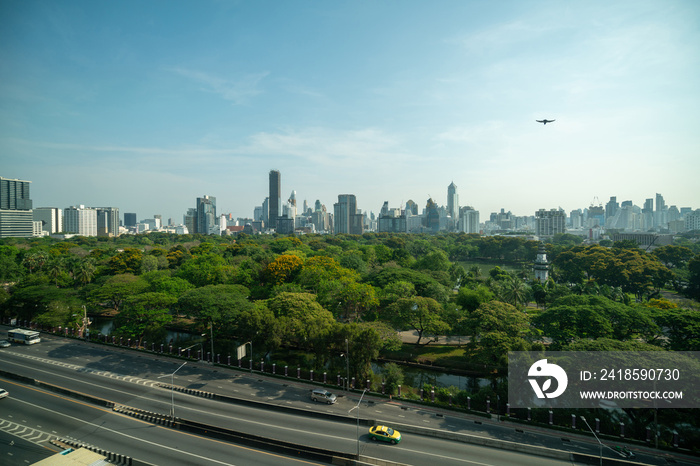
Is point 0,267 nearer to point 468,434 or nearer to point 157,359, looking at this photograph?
point 157,359

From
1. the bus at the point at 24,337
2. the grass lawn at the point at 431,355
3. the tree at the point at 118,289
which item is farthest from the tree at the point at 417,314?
the bus at the point at 24,337

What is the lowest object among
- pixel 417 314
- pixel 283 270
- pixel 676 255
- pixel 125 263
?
pixel 417 314

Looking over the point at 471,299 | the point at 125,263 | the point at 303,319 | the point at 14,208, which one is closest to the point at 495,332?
the point at 471,299

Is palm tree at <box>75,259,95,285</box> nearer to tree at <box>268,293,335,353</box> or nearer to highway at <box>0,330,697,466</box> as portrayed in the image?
highway at <box>0,330,697,466</box>

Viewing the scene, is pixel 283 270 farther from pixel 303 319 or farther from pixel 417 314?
pixel 417 314

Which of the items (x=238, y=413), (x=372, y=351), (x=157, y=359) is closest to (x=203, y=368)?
(x=157, y=359)

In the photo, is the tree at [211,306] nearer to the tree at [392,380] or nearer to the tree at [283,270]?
the tree at [283,270]

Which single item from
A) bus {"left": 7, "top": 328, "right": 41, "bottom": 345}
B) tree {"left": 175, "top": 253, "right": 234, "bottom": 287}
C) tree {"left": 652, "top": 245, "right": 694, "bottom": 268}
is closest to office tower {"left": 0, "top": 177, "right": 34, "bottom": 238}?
tree {"left": 175, "top": 253, "right": 234, "bottom": 287}
